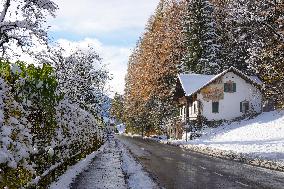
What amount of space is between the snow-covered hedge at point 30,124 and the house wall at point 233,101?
133 feet

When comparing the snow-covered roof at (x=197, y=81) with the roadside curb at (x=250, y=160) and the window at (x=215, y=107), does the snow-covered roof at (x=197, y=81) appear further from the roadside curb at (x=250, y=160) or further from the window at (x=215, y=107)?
the roadside curb at (x=250, y=160)

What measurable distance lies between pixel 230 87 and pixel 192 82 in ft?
16.8

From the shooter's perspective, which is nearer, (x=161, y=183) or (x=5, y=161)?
(x=5, y=161)

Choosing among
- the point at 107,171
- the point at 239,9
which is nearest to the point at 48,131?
the point at 107,171

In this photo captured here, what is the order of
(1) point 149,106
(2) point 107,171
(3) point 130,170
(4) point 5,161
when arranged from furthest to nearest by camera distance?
1. (1) point 149,106
2. (3) point 130,170
3. (2) point 107,171
4. (4) point 5,161

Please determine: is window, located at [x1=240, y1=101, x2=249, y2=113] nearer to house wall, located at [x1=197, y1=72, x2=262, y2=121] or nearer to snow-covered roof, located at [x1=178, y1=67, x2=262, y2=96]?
house wall, located at [x1=197, y1=72, x2=262, y2=121]

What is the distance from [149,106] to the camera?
79188 millimetres

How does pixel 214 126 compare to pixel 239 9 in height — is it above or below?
below

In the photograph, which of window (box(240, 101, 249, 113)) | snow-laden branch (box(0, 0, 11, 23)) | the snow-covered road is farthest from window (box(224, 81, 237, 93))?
snow-laden branch (box(0, 0, 11, 23))

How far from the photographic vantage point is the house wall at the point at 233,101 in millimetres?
57312

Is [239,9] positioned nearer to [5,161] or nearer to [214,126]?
[5,161]

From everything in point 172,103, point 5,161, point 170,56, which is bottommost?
point 5,161

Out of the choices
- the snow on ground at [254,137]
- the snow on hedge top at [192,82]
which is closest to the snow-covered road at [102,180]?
the snow on ground at [254,137]

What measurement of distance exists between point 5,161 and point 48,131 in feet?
21.0
